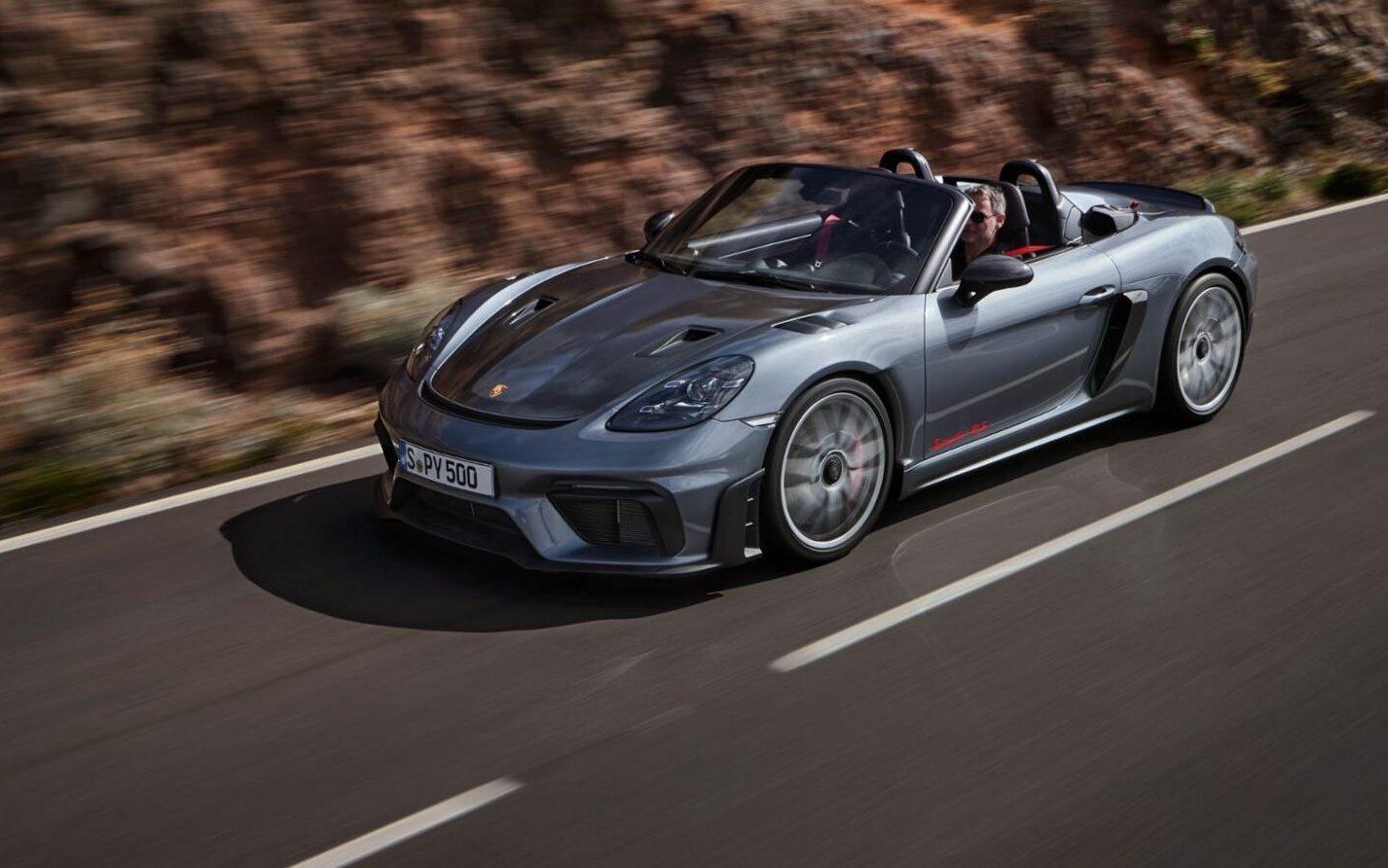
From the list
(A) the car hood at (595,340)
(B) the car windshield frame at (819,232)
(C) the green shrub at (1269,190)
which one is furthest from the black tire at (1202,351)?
(C) the green shrub at (1269,190)

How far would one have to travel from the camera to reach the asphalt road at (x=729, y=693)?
3.82 metres

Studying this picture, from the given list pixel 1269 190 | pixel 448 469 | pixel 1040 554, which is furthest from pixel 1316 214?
pixel 448 469

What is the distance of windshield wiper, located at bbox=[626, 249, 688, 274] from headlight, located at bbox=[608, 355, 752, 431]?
3.55 ft

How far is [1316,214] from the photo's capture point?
12711 millimetres

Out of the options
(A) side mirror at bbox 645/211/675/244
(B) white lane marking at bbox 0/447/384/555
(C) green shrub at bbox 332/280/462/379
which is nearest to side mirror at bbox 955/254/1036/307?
(A) side mirror at bbox 645/211/675/244

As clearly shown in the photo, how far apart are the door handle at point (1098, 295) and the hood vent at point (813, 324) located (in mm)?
1361

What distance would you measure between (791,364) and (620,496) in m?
0.77

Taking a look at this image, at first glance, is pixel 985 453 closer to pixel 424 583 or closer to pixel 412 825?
pixel 424 583

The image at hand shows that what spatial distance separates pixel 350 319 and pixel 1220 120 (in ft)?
35.6

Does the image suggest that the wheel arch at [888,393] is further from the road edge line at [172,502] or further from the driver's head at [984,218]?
the road edge line at [172,502]

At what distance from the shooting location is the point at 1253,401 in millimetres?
7453

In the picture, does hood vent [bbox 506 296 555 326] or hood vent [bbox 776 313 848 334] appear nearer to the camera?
hood vent [bbox 776 313 848 334]

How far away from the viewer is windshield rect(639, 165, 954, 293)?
608 centimetres

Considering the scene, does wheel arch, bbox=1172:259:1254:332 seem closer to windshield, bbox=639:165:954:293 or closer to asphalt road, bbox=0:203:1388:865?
asphalt road, bbox=0:203:1388:865
